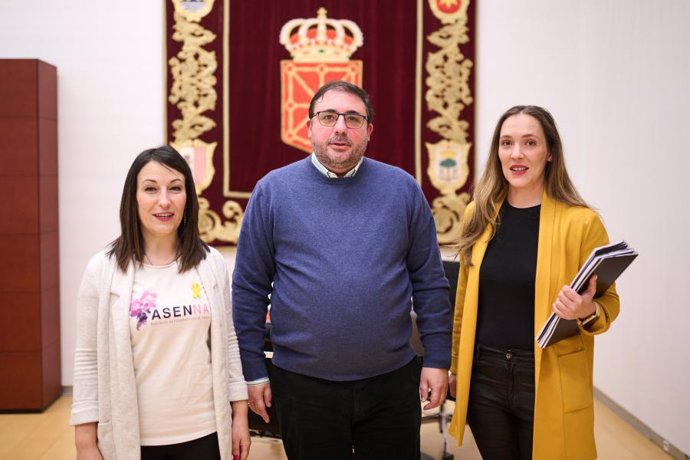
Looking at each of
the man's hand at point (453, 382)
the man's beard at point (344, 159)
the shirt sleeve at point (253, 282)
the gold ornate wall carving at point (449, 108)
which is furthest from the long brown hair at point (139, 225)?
the gold ornate wall carving at point (449, 108)

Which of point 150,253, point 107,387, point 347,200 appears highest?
point 347,200

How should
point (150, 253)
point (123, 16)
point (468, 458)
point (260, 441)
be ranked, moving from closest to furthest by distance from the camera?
point (150, 253) < point (468, 458) < point (260, 441) < point (123, 16)

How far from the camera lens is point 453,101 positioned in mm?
4559

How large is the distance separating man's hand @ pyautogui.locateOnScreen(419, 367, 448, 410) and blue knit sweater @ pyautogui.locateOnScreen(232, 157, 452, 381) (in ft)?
0.09

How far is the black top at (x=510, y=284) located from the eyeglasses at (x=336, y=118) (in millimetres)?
559

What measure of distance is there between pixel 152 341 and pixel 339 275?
1.84 ft

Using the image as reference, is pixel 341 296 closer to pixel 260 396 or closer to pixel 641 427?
pixel 260 396

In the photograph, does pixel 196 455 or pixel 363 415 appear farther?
pixel 363 415

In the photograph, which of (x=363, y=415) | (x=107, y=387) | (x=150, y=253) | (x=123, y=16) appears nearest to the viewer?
(x=107, y=387)

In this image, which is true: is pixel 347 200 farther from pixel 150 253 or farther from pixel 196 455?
pixel 196 455

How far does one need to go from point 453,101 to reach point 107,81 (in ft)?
7.88

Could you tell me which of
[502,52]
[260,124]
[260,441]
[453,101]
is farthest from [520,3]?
[260,441]

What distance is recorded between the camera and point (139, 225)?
72.4 inches

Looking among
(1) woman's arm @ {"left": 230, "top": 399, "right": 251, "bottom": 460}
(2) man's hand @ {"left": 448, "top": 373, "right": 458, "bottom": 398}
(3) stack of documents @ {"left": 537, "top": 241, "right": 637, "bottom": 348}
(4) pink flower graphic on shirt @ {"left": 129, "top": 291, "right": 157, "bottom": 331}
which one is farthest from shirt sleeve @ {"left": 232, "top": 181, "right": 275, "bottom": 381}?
(3) stack of documents @ {"left": 537, "top": 241, "right": 637, "bottom": 348}
